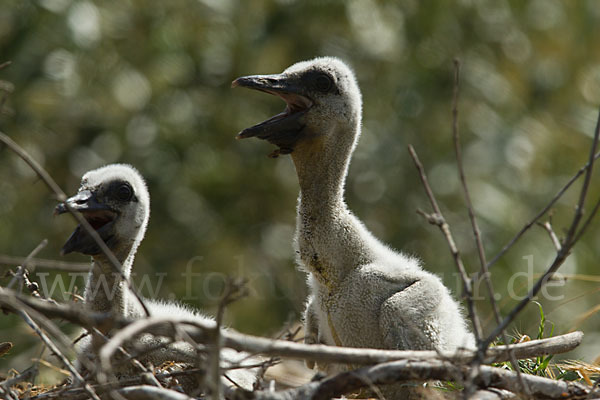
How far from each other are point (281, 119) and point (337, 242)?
643 mm

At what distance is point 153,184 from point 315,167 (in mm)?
7185

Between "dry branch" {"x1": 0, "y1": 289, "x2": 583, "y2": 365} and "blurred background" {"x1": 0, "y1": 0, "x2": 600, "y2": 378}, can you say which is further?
"blurred background" {"x1": 0, "y1": 0, "x2": 600, "y2": 378}

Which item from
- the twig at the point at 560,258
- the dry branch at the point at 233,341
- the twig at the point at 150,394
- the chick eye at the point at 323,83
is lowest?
the twig at the point at 150,394

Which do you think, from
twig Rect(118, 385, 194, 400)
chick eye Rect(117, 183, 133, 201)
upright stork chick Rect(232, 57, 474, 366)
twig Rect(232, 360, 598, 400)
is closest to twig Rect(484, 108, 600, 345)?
twig Rect(232, 360, 598, 400)

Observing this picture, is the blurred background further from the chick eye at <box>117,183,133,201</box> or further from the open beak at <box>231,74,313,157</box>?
the open beak at <box>231,74,313,157</box>

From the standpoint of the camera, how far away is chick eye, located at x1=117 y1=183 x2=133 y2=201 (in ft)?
14.3

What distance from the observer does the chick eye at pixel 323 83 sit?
402cm

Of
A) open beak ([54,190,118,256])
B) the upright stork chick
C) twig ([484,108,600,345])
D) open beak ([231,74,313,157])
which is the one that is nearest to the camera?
twig ([484,108,600,345])

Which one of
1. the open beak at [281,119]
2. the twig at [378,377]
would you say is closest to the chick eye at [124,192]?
the open beak at [281,119]

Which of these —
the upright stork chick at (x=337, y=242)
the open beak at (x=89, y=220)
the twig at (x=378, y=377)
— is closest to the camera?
the twig at (x=378, y=377)

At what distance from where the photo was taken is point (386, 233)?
11.2 m

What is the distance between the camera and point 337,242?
392 centimetres

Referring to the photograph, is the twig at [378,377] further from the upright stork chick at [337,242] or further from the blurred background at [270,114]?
the blurred background at [270,114]

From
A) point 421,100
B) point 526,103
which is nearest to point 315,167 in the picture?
point 421,100
